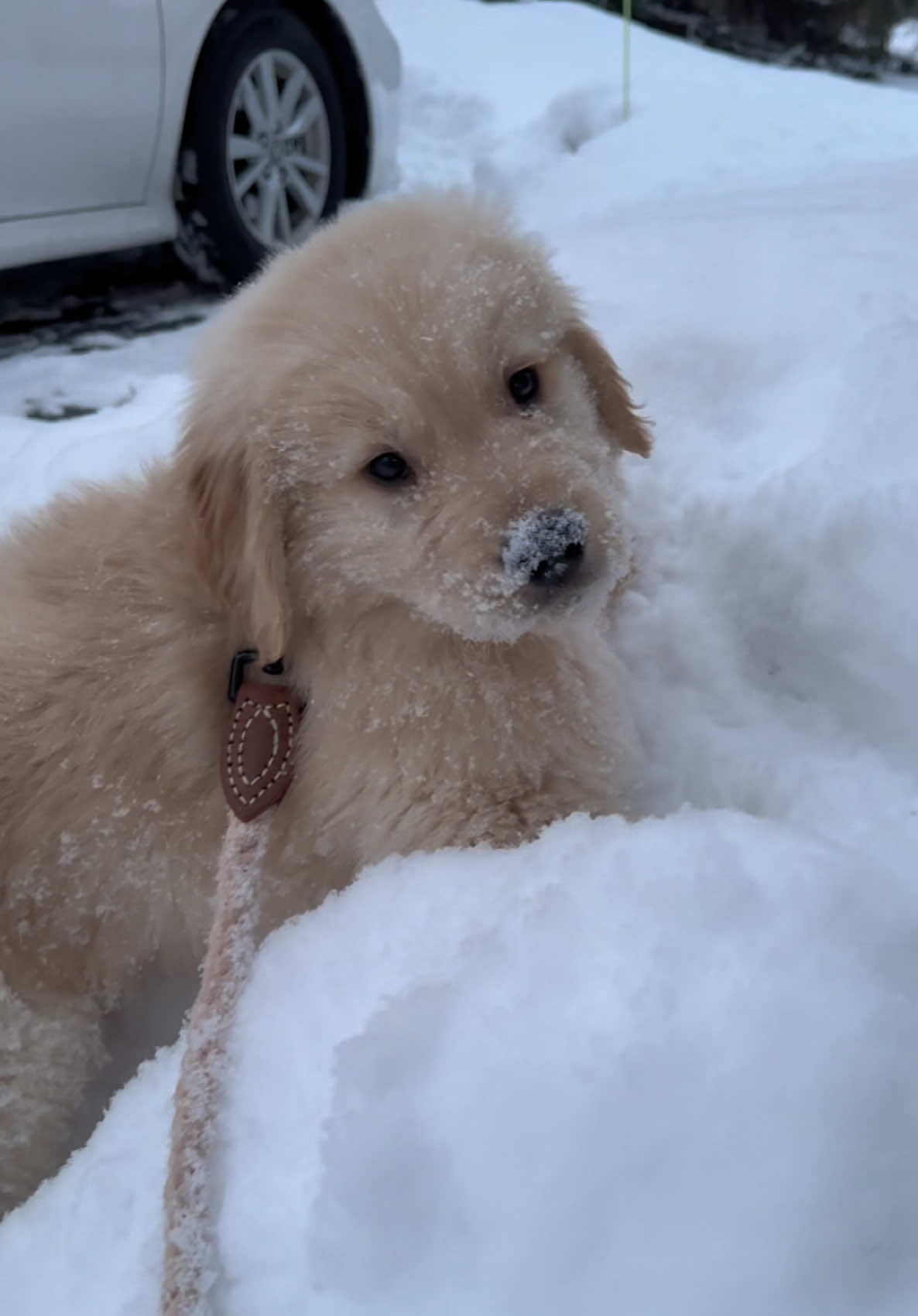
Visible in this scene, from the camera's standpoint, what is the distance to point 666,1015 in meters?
1.16

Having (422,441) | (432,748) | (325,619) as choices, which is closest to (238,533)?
(325,619)

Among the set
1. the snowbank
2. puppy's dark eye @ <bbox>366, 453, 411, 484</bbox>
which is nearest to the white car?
puppy's dark eye @ <bbox>366, 453, 411, 484</bbox>

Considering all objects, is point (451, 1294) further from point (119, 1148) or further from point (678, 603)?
point (678, 603)

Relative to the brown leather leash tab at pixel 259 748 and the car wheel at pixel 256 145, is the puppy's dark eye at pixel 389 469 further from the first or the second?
the car wheel at pixel 256 145

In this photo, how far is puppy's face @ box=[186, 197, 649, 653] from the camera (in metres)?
1.63

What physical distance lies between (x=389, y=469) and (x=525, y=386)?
29 cm

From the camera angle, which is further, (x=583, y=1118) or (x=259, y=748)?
(x=259, y=748)

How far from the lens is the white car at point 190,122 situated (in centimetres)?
409

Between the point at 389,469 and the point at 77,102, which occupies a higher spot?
the point at 77,102

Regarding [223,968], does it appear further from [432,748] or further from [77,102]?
[77,102]

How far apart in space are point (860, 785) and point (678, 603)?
600mm

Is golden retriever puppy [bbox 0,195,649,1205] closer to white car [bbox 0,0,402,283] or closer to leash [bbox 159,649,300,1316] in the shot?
leash [bbox 159,649,300,1316]

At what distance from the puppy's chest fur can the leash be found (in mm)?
73

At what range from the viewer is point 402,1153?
114 centimetres
